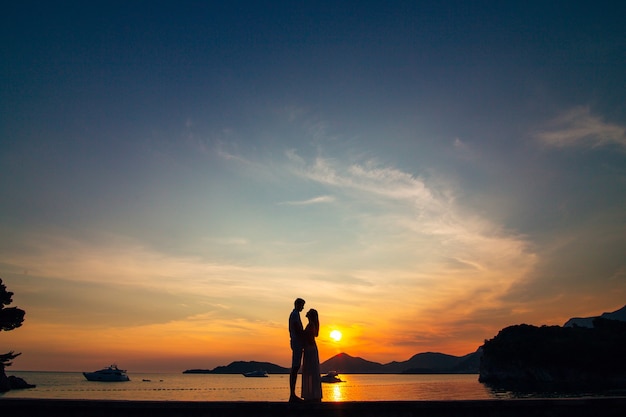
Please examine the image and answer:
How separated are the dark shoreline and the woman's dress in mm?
1078

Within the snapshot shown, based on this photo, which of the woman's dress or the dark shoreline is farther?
the woman's dress

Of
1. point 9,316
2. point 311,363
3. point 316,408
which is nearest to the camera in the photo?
point 316,408

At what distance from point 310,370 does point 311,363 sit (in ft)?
0.71

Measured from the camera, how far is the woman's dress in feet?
37.9

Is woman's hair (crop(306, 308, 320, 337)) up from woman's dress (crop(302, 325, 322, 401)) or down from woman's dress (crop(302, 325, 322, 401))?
up

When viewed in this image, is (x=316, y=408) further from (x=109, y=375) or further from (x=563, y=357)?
(x=109, y=375)

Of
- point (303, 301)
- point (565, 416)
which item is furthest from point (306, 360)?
point (565, 416)

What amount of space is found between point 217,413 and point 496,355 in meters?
160

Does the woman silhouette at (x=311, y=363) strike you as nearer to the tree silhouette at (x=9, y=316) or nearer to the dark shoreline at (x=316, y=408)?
the dark shoreline at (x=316, y=408)

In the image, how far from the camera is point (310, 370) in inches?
469

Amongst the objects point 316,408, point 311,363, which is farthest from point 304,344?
point 316,408

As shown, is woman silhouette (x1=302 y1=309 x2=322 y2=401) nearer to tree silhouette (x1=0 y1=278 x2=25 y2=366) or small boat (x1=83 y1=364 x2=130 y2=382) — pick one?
tree silhouette (x1=0 y1=278 x2=25 y2=366)

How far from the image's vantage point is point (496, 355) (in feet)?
485

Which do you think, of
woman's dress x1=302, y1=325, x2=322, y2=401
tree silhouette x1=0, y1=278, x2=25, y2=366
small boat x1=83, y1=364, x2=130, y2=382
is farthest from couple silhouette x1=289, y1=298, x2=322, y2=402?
small boat x1=83, y1=364, x2=130, y2=382
